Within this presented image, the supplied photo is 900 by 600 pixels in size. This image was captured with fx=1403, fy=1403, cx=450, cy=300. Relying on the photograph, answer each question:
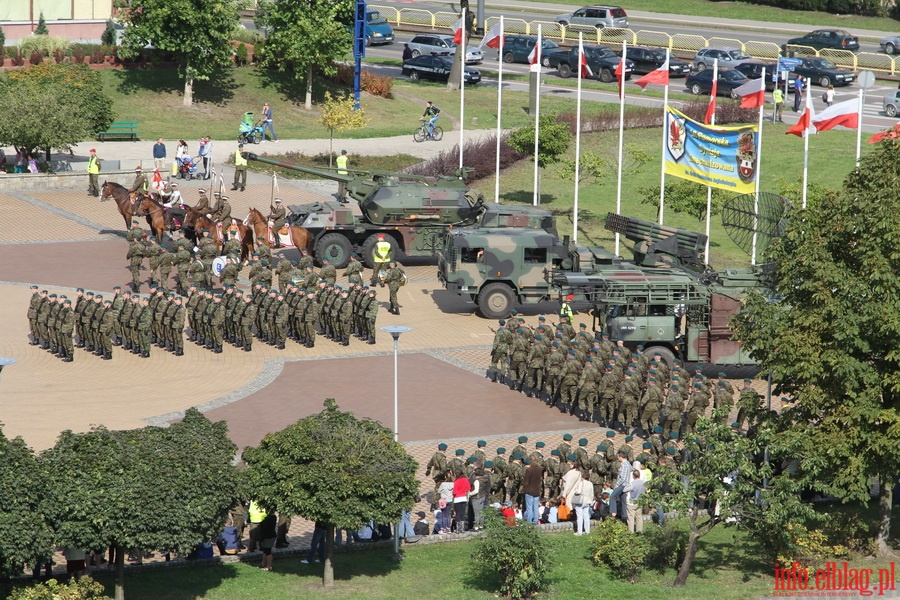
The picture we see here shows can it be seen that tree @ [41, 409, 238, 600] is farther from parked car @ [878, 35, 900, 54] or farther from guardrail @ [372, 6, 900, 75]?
parked car @ [878, 35, 900, 54]

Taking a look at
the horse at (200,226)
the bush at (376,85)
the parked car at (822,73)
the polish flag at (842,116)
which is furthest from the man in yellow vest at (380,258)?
the parked car at (822,73)

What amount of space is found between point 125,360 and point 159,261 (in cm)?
446

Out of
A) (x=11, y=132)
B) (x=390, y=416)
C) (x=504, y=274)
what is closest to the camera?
(x=390, y=416)

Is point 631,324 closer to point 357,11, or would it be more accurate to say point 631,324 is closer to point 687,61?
point 357,11

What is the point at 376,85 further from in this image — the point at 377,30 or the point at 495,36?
the point at 495,36

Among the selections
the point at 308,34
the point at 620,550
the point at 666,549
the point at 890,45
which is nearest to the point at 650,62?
the point at 890,45

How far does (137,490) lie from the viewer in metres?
17.6

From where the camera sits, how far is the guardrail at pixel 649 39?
6525cm

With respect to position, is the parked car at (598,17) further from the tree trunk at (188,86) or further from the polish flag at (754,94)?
the polish flag at (754,94)

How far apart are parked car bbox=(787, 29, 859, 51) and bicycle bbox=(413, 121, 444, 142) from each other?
21846 mm

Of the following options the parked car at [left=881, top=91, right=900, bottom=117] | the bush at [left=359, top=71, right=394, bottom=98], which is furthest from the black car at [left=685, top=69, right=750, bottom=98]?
the bush at [left=359, top=71, right=394, bottom=98]

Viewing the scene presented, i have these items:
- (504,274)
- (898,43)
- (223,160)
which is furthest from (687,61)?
(504,274)

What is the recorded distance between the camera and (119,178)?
44.7m

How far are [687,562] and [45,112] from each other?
30037 mm
